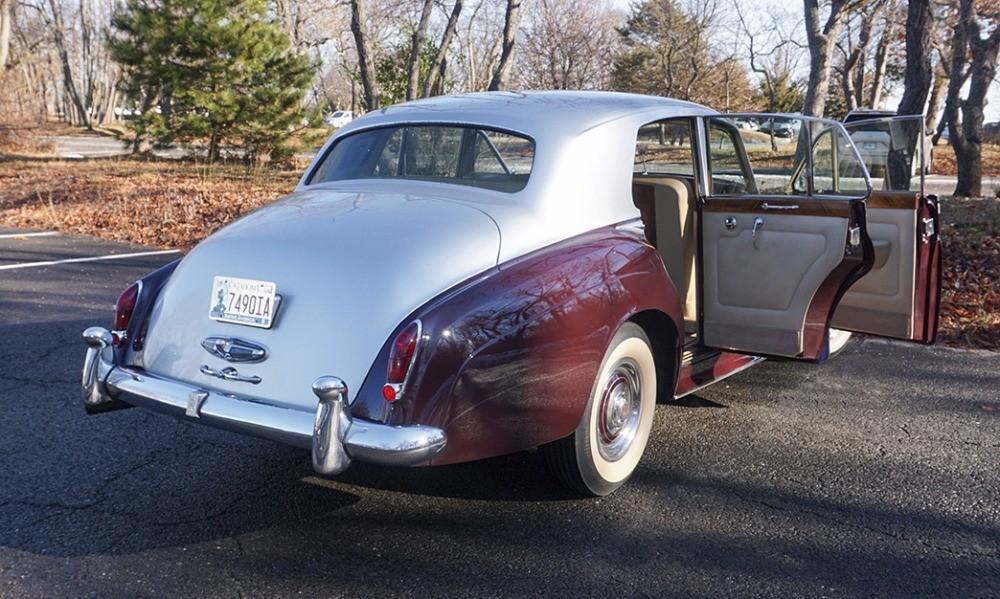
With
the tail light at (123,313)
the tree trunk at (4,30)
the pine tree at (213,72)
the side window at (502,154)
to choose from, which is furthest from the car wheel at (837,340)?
the tree trunk at (4,30)

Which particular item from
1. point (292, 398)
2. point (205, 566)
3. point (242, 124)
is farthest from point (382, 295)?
point (242, 124)

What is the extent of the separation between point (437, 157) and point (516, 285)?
3.95ft

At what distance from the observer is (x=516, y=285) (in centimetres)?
317

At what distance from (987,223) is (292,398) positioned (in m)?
8.86

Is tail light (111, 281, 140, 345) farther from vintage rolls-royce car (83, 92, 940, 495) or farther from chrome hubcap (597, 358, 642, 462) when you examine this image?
chrome hubcap (597, 358, 642, 462)

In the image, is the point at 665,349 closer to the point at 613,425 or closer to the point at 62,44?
the point at 613,425

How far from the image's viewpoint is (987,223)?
936 centimetres

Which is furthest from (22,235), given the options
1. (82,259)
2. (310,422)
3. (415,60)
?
(310,422)

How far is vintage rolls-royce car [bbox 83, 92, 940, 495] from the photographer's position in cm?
300

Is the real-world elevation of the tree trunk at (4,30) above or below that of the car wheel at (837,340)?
above

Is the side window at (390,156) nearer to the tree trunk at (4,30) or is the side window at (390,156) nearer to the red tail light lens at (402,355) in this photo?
the red tail light lens at (402,355)

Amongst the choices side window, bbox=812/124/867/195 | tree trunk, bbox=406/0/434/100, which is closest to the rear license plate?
side window, bbox=812/124/867/195

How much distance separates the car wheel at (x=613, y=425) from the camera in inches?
137

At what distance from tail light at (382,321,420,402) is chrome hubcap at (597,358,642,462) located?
3.38 feet
